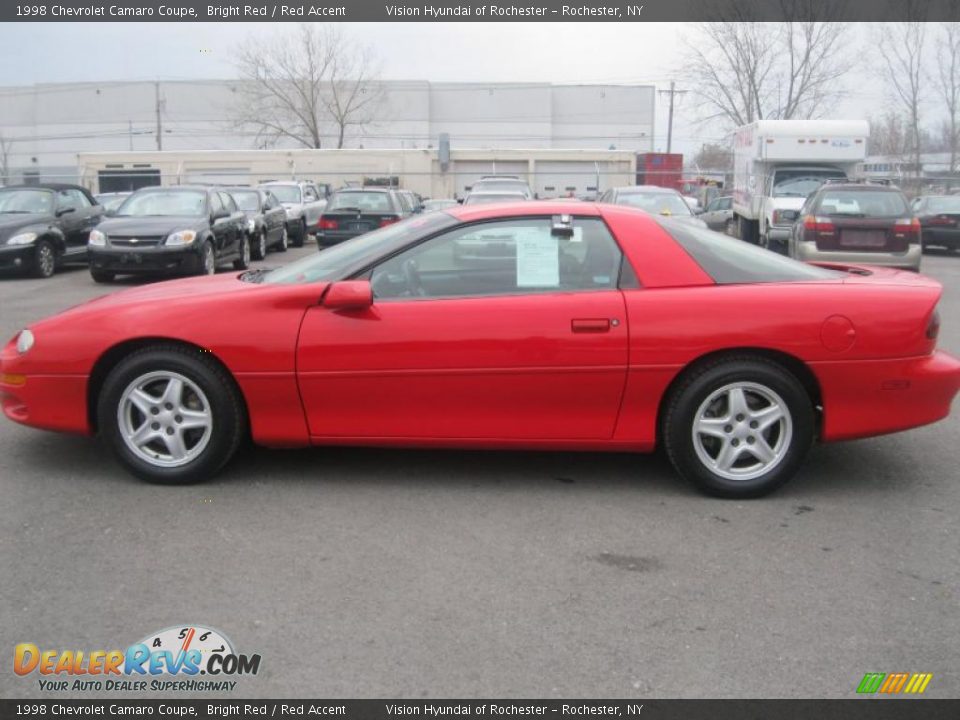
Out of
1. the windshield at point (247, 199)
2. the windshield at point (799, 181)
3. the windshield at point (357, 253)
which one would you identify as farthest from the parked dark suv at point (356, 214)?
the windshield at point (357, 253)

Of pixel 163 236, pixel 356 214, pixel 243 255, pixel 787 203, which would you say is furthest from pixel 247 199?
pixel 787 203

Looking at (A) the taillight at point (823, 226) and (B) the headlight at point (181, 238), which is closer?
(B) the headlight at point (181, 238)

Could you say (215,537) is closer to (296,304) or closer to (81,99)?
(296,304)

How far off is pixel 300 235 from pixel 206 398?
761 inches

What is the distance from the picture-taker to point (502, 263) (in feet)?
14.8

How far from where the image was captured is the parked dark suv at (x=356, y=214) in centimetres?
1780

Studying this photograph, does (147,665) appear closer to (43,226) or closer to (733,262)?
(733,262)

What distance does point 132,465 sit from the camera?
14.7ft

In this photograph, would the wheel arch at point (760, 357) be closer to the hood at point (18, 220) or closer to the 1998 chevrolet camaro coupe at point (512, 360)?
the 1998 chevrolet camaro coupe at point (512, 360)

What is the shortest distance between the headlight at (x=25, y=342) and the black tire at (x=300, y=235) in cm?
1869

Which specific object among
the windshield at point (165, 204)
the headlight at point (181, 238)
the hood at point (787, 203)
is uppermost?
the hood at point (787, 203)

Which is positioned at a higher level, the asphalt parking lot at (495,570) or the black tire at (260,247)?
the black tire at (260,247)

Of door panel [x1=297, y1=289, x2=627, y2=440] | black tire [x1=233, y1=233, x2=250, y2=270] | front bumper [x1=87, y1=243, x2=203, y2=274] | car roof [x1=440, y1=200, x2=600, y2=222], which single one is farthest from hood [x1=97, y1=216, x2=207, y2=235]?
door panel [x1=297, y1=289, x2=627, y2=440]
